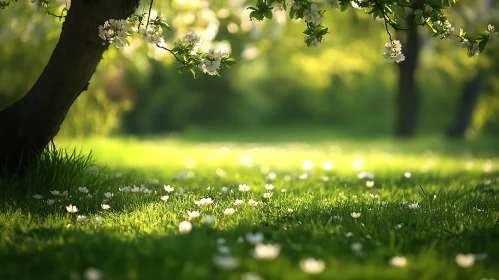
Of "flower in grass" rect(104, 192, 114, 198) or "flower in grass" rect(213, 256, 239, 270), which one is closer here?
"flower in grass" rect(213, 256, 239, 270)

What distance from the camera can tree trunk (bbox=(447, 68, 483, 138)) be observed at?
18.4 m

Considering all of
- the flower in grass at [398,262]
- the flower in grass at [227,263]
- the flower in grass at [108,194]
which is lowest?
the flower in grass at [227,263]

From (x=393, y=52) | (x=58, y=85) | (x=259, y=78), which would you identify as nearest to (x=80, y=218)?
(x=58, y=85)

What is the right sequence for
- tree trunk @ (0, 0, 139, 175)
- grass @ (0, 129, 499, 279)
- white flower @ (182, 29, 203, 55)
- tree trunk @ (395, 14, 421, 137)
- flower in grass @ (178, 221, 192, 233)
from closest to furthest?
grass @ (0, 129, 499, 279) < flower in grass @ (178, 221, 192, 233) < white flower @ (182, 29, 203, 55) < tree trunk @ (0, 0, 139, 175) < tree trunk @ (395, 14, 421, 137)

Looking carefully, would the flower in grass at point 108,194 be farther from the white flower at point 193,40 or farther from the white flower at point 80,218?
the white flower at point 193,40

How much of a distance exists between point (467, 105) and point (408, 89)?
3.65 meters

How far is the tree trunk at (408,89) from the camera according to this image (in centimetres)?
1628

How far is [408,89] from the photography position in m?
16.8

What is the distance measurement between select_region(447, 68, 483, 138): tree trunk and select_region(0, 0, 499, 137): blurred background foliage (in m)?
0.38

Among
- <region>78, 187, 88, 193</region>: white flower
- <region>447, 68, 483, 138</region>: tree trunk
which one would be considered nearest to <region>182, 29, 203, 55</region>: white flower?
<region>78, 187, 88, 193</region>: white flower

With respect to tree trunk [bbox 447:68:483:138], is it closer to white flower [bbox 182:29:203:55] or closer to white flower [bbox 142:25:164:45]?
white flower [bbox 182:29:203:55]

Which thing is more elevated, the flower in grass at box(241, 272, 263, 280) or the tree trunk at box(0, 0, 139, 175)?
the tree trunk at box(0, 0, 139, 175)

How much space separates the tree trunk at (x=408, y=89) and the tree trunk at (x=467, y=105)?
285 centimetres

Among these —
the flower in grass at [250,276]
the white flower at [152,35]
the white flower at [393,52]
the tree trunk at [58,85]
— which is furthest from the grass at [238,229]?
the white flower at [152,35]
